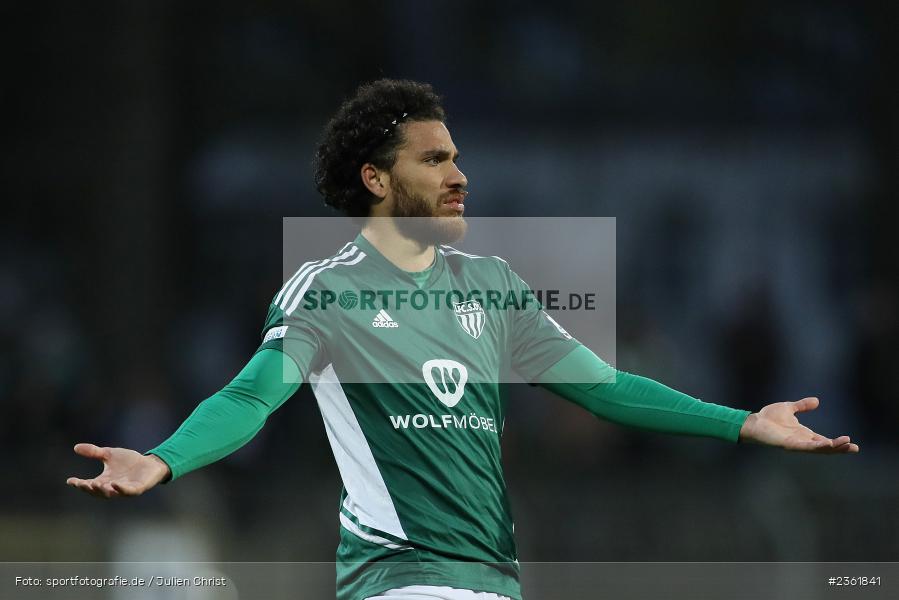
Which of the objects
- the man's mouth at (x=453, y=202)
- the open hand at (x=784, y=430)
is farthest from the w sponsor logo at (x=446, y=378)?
the open hand at (x=784, y=430)

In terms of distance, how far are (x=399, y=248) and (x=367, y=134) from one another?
0.59 meters

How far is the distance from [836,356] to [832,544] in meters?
2.03

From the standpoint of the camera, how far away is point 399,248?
4336 mm

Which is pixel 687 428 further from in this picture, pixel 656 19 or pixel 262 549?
pixel 656 19

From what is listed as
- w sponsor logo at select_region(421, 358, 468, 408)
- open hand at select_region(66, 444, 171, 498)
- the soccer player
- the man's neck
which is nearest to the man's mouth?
the soccer player

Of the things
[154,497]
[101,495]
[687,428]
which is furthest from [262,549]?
[101,495]

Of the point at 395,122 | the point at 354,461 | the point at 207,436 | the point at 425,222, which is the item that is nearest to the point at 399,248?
the point at 425,222

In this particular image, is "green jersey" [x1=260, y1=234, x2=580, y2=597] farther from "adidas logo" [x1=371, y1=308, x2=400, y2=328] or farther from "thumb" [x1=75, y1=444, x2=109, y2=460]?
"thumb" [x1=75, y1=444, x2=109, y2=460]

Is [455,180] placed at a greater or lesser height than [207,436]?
greater

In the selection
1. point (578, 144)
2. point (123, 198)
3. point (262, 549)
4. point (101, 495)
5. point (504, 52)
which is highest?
point (504, 52)

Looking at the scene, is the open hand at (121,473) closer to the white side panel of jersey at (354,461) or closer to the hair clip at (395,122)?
the white side panel of jersey at (354,461)

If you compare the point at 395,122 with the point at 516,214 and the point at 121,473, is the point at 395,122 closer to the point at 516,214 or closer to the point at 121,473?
the point at 121,473

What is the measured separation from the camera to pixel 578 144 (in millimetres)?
10938

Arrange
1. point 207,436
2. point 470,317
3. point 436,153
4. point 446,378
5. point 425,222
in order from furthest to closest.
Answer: point 436,153 → point 425,222 → point 470,317 → point 446,378 → point 207,436
